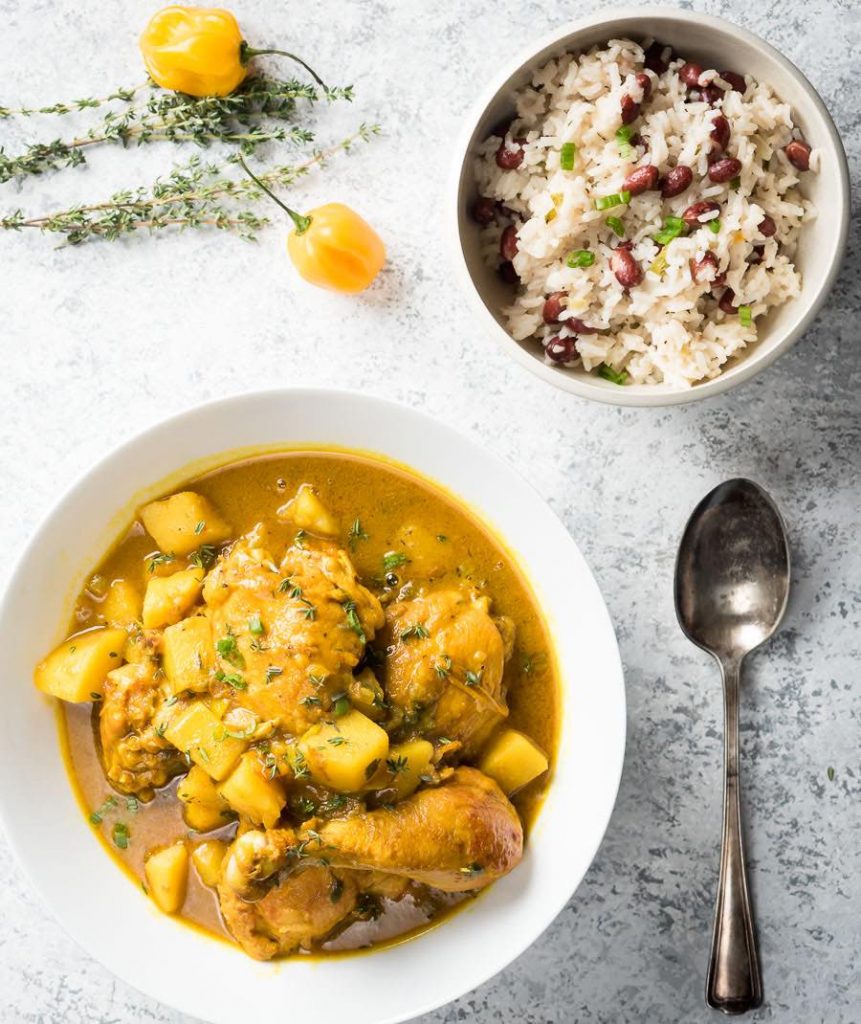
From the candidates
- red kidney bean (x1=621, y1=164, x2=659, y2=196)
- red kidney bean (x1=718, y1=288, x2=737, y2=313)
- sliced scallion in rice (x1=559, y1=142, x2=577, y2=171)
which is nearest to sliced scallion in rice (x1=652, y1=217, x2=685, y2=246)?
red kidney bean (x1=621, y1=164, x2=659, y2=196)

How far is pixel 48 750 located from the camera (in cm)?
333

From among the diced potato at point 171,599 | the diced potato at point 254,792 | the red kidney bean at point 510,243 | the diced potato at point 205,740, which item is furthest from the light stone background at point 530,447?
the diced potato at point 254,792

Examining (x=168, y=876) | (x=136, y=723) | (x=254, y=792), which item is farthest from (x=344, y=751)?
(x=168, y=876)

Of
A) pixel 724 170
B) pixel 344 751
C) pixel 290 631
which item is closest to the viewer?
pixel 344 751

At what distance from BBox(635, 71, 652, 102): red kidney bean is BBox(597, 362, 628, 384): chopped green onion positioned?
0.85m

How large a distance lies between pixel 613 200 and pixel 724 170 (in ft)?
1.11

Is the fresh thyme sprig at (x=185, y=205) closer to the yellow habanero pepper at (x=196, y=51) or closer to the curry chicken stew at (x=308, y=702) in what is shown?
the yellow habanero pepper at (x=196, y=51)

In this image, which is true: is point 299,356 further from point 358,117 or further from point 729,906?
point 729,906

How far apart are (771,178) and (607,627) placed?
150cm

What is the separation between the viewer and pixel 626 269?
3.19 meters

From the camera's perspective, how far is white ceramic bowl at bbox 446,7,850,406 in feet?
10.1

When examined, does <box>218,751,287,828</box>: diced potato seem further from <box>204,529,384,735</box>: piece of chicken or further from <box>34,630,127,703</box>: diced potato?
<box>34,630,127,703</box>: diced potato

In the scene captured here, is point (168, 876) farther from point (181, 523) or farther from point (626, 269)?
point (626, 269)

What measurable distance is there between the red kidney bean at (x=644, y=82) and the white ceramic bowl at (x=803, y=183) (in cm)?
14
